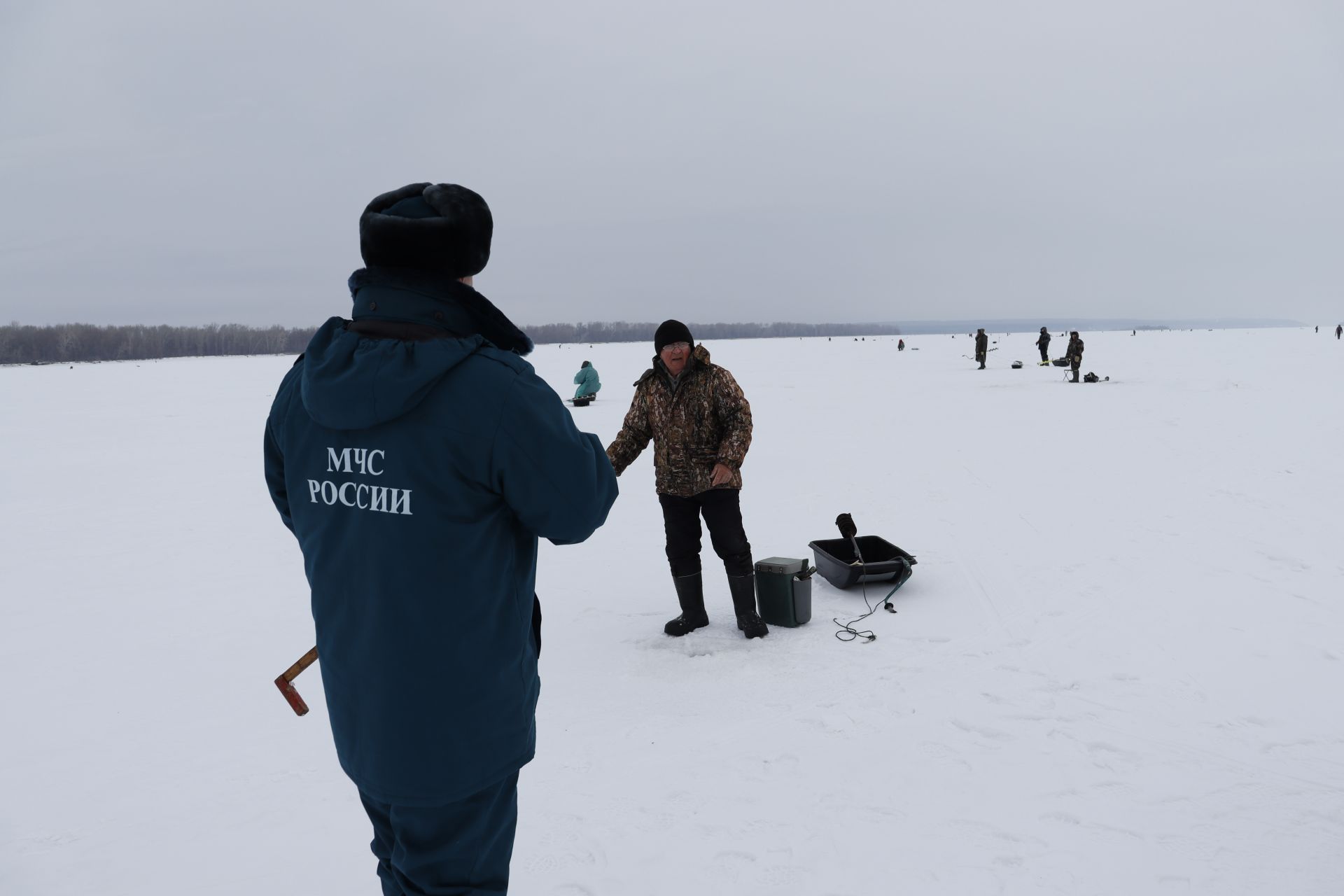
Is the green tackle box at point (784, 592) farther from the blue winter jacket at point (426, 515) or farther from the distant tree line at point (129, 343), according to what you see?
the distant tree line at point (129, 343)

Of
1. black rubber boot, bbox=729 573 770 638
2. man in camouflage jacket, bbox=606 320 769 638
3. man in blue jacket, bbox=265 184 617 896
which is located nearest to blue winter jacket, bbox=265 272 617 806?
man in blue jacket, bbox=265 184 617 896

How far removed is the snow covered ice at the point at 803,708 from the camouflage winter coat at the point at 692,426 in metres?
1.08

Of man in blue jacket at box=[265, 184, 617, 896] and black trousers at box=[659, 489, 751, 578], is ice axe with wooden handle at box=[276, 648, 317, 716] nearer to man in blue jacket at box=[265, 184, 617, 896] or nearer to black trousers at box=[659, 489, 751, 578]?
man in blue jacket at box=[265, 184, 617, 896]

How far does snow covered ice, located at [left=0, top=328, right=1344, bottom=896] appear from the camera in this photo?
275 cm

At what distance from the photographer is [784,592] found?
485cm

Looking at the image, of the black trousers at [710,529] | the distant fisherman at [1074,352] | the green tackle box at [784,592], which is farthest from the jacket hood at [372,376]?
the distant fisherman at [1074,352]

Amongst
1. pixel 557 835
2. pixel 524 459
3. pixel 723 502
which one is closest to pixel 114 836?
pixel 557 835

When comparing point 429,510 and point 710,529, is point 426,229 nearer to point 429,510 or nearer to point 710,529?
point 429,510

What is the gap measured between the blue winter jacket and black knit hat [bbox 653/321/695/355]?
260 centimetres

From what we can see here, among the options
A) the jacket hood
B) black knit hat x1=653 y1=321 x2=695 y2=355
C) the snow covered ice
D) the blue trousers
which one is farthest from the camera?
black knit hat x1=653 y1=321 x2=695 y2=355

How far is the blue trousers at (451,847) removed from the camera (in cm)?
167

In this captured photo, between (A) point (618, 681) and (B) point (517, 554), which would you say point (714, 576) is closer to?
(A) point (618, 681)

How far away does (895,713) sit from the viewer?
374 cm

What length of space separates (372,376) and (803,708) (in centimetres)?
302
